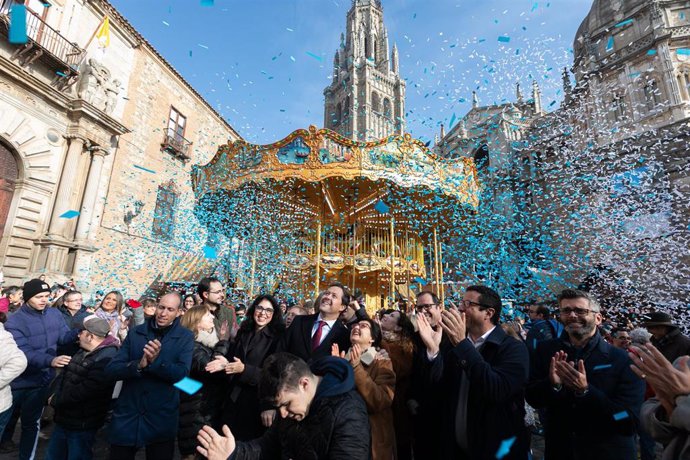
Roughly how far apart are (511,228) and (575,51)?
12.7 metres

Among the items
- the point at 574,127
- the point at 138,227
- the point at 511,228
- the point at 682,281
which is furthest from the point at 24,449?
the point at 574,127

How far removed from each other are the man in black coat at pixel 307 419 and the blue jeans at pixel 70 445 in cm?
187

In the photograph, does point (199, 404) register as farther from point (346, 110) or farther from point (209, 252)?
point (346, 110)

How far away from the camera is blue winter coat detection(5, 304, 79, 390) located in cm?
331

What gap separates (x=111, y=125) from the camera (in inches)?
501

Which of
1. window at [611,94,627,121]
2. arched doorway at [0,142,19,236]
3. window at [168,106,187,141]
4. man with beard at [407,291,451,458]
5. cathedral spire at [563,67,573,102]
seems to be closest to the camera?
man with beard at [407,291,451,458]

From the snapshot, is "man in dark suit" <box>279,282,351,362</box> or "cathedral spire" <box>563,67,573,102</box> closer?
"man in dark suit" <box>279,282,351,362</box>

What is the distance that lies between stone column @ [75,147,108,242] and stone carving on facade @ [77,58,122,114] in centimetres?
169

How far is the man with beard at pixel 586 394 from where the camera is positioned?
6.51 feet

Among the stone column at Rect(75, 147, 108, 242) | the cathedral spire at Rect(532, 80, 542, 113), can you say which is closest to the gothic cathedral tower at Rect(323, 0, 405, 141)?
the cathedral spire at Rect(532, 80, 542, 113)

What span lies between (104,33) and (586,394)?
17.2m

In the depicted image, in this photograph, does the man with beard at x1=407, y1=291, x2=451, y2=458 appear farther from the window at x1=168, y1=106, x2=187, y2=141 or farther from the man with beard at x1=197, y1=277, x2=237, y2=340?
the window at x1=168, y1=106, x2=187, y2=141

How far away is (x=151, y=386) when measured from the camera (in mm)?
2654

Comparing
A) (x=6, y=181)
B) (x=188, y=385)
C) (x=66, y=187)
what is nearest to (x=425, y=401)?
(x=188, y=385)
